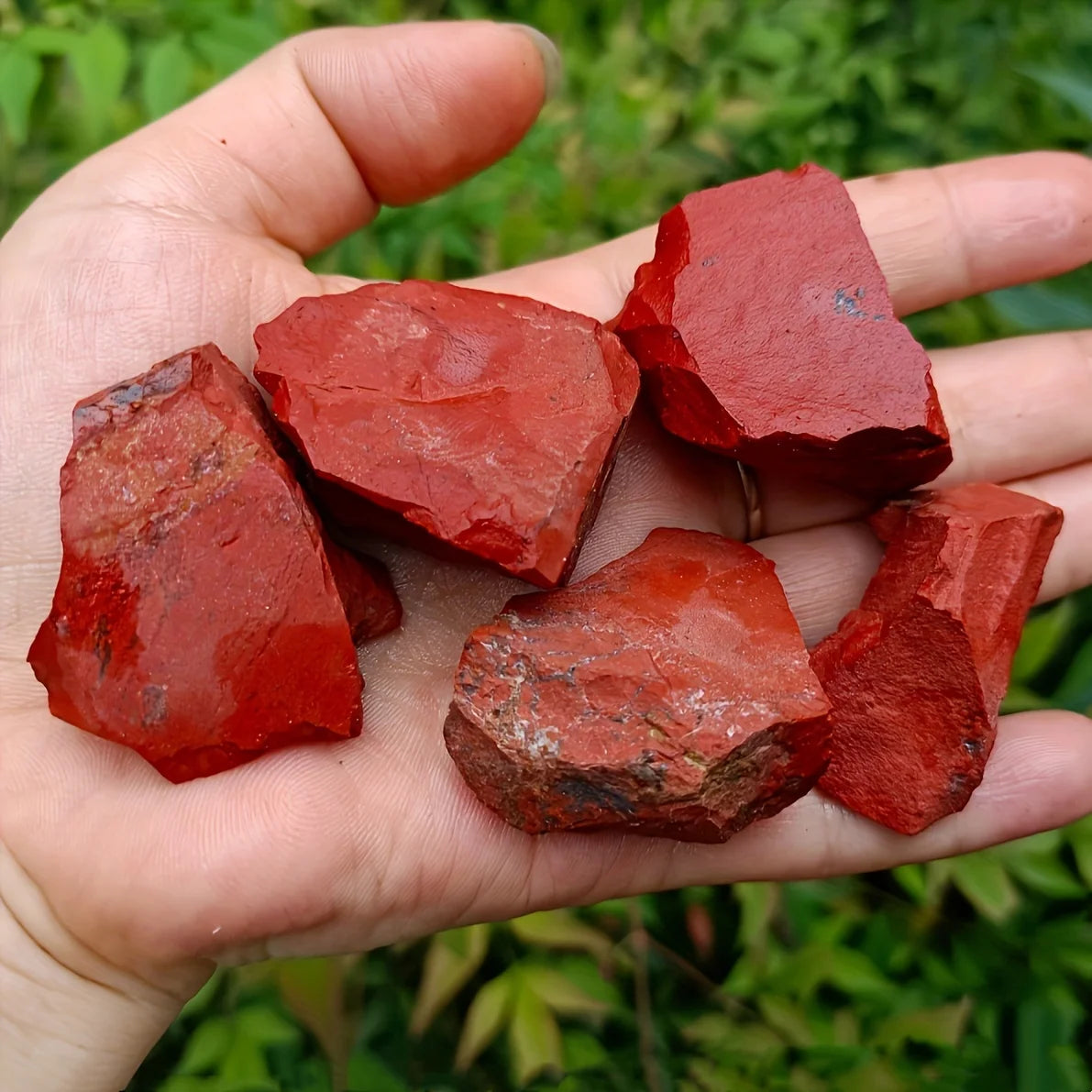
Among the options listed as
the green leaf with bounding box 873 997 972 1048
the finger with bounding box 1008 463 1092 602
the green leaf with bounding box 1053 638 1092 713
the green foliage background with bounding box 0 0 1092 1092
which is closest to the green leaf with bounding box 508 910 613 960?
the green foliage background with bounding box 0 0 1092 1092

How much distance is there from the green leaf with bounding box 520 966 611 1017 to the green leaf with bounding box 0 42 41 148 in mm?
1847

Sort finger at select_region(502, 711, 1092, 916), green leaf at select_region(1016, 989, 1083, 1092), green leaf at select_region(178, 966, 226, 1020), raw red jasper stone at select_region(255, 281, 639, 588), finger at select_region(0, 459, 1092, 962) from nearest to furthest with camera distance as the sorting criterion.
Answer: finger at select_region(0, 459, 1092, 962) → raw red jasper stone at select_region(255, 281, 639, 588) → green leaf at select_region(1016, 989, 1083, 1092) → finger at select_region(502, 711, 1092, 916) → green leaf at select_region(178, 966, 226, 1020)

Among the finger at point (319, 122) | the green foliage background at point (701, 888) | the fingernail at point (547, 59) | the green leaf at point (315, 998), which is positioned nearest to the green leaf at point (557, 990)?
the green foliage background at point (701, 888)

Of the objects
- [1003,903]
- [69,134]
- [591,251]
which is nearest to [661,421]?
[591,251]

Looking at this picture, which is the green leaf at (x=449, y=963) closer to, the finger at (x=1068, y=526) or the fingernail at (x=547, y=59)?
the finger at (x=1068, y=526)

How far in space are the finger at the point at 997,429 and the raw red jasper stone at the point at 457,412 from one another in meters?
0.52

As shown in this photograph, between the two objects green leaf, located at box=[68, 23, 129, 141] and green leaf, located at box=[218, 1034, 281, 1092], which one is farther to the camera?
green leaf, located at box=[68, 23, 129, 141]

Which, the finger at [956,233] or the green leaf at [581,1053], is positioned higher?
the finger at [956,233]

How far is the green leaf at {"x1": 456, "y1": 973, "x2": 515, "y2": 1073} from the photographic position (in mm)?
2113

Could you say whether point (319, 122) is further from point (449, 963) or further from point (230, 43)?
point (449, 963)

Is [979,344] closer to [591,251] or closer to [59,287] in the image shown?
[591,251]

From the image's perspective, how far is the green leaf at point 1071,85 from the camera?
2.06 metres

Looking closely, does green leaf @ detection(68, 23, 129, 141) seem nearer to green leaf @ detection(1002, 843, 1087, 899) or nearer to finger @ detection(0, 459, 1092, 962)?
finger @ detection(0, 459, 1092, 962)

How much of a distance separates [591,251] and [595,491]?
769mm
